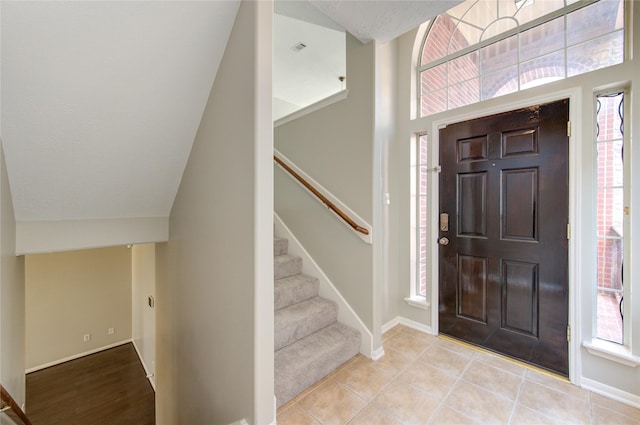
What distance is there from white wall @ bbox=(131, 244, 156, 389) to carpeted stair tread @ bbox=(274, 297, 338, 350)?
242cm

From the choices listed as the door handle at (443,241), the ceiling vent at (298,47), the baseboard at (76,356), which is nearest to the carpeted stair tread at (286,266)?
the door handle at (443,241)

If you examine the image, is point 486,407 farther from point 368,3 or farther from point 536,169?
point 368,3

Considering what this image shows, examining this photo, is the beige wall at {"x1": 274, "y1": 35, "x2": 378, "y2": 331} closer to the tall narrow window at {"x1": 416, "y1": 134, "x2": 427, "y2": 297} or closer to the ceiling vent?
the ceiling vent

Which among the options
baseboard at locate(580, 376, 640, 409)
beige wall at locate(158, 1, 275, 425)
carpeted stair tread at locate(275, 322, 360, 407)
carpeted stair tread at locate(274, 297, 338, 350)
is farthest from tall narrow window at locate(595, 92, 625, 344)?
beige wall at locate(158, 1, 275, 425)

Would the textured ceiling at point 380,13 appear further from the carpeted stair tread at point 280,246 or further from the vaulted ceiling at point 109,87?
the carpeted stair tread at point 280,246

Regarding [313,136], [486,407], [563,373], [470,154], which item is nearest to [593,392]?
[563,373]

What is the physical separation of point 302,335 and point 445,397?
1.02m

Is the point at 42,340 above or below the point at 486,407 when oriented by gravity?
below

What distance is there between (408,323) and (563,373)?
3.80ft

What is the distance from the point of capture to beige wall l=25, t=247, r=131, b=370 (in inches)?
175

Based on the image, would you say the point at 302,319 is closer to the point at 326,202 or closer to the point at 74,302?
the point at 326,202

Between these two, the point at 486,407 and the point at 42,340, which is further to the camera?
the point at 42,340

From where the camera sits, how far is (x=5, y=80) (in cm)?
112

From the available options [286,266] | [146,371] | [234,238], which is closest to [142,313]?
[146,371]
